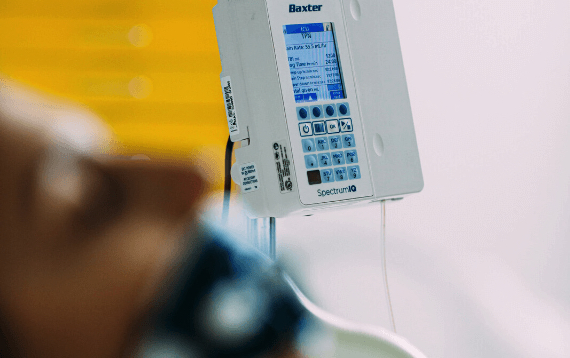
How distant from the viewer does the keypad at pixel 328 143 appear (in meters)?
0.64

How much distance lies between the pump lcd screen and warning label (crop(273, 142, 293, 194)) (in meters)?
0.07

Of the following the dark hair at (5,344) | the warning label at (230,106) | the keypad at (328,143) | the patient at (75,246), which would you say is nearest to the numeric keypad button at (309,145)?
the keypad at (328,143)

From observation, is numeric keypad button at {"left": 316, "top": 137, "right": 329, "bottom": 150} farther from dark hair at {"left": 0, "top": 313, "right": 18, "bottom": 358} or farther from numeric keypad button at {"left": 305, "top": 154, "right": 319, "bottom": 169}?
dark hair at {"left": 0, "top": 313, "right": 18, "bottom": 358}

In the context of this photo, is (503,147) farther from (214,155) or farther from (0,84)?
(0,84)

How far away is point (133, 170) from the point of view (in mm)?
822

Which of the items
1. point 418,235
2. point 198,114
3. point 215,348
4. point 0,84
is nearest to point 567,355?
point 418,235

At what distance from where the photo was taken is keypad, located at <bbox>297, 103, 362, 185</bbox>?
2.11 ft

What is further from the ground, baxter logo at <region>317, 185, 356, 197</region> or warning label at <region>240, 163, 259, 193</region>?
warning label at <region>240, 163, 259, 193</region>

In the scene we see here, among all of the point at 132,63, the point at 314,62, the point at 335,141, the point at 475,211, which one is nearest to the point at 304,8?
the point at 314,62

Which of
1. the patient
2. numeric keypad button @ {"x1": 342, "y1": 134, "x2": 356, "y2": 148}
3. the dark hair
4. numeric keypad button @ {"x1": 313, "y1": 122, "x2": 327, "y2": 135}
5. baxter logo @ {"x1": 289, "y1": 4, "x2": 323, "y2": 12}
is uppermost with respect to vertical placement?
baxter logo @ {"x1": 289, "y1": 4, "x2": 323, "y2": 12}

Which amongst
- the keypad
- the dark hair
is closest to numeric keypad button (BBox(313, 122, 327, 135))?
the keypad

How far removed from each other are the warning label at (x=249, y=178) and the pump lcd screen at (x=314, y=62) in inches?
4.6

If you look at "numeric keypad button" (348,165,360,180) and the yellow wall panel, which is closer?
"numeric keypad button" (348,165,360,180)

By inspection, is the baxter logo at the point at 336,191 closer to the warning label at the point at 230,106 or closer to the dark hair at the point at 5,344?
the warning label at the point at 230,106
